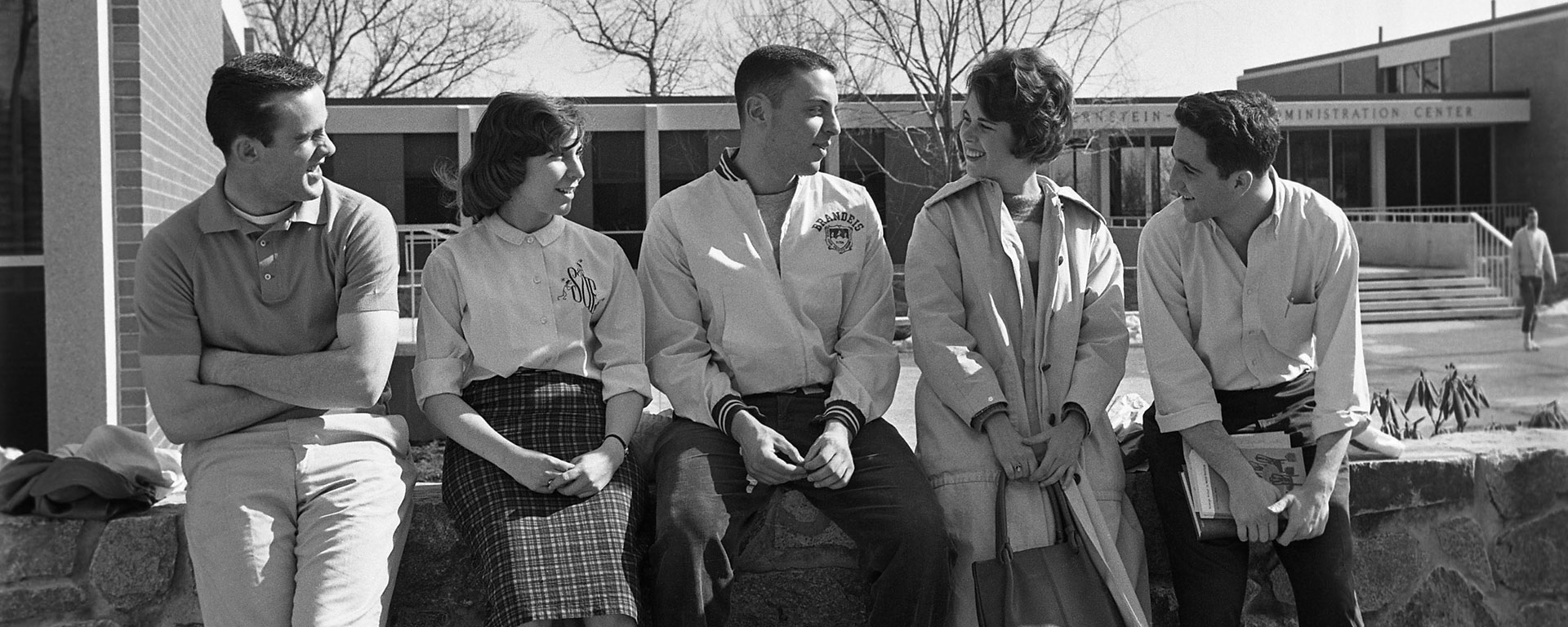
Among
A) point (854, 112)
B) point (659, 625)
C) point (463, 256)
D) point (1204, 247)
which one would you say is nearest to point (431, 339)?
point (463, 256)

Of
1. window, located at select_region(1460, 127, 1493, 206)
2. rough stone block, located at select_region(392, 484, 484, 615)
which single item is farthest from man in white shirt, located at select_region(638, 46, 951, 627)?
window, located at select_region(1460, 127, 1493, 206)

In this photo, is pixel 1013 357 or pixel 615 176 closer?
pixel 1013 357

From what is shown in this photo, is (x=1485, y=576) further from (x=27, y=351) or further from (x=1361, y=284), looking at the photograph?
(x=1361, y=284)

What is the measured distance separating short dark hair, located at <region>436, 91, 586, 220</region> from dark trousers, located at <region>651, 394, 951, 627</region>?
725 millimetres

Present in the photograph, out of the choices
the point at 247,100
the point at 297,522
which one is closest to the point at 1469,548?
the point at 297,522

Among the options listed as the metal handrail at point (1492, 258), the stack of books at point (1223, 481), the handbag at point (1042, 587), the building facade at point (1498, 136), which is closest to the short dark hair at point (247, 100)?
the handbag at point (1042, 587)

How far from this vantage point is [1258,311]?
3.08 metres

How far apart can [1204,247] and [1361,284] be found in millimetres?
21255

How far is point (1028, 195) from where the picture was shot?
10.6 feet

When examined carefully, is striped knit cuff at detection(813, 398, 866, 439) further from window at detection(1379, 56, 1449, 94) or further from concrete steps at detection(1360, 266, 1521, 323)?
window at detection(1379, 56, 1449, 94)

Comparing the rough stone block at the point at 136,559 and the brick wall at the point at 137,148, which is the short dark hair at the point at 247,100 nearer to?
the rough stone block at the point at 136,559

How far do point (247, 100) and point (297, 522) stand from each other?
0.92 m

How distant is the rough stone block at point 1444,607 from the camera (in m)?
3.32

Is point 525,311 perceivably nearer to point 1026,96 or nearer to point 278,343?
point 278,343
